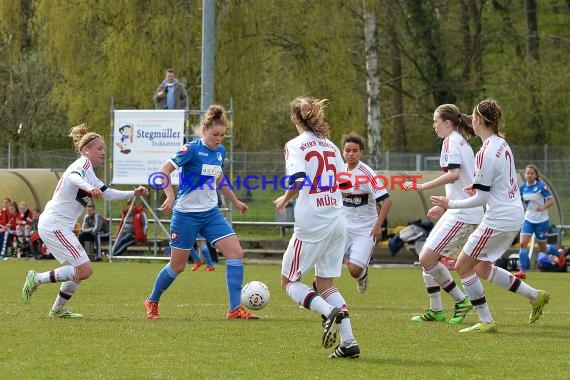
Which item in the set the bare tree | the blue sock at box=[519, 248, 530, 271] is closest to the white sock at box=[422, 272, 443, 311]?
the blue sock at box=[519, 248, 530, 271]

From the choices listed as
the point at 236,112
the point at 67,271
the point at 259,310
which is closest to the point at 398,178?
the point at 236,112

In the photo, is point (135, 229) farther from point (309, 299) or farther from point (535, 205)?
point (309, 299)

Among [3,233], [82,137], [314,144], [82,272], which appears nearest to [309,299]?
[314,144]

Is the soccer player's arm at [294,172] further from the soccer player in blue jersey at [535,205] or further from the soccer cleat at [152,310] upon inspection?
the soccer player in blue jersey at [535,205]

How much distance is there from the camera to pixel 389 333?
32.6 feet

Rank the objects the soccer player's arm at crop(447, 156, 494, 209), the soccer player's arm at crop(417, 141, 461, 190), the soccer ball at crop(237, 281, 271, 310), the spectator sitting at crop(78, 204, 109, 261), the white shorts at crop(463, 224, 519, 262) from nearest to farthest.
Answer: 1. the soccer player's arm at crop(447, 156, 494, 209)
2. the white shorts at crop(463, 224, 519, 262)
3. the soccer player's arm at crop(417, 141, 461, 190)
4. the soccer ball at crop(237, 281, 271, 310)
5. the spectator sitting at crop(78, 204, 109, 261)

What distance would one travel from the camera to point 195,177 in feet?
36.3

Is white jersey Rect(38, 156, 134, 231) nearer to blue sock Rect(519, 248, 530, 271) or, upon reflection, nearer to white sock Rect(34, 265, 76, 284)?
white sock Rect(34, 265, 76, 284)

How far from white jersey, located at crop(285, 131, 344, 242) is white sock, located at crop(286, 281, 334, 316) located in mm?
369

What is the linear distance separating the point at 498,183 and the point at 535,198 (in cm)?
1087

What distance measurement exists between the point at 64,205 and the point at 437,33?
29.4m

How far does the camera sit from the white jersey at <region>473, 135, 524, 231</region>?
31.3 ft

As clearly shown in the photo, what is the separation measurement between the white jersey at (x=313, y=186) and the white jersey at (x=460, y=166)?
2.04 m

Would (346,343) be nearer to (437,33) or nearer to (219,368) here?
(219,368)
